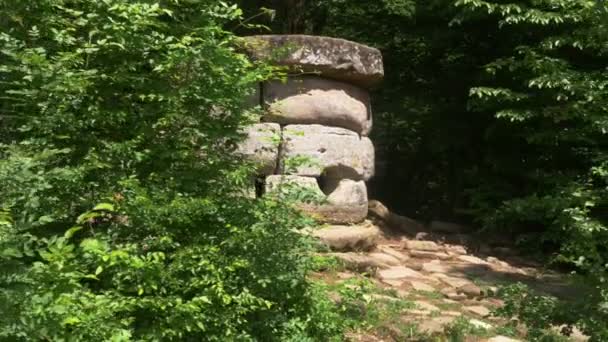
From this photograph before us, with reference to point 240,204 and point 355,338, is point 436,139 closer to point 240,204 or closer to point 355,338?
point 355,338

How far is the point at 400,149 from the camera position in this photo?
11.4m

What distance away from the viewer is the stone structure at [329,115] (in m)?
6.29

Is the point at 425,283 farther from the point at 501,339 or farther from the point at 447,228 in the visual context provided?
the point at 447,228

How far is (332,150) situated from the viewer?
21.4 feet

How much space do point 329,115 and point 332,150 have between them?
0.32 m

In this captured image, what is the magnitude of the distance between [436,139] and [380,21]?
1.89m

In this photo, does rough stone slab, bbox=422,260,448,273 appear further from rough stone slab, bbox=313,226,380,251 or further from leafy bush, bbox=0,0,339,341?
leafy bush, bbox=0,0,339,341

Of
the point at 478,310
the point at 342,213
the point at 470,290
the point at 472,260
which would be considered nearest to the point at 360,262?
the point at 342,213

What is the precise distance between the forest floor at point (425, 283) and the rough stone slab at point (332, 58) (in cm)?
139

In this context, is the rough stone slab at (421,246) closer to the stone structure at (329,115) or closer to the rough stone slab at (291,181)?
the stone structure at (329,115)

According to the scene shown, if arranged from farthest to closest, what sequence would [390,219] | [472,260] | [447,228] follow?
1. [447,228]
2. [390,219]
3. [472,260]

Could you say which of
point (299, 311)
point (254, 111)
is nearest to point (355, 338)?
point (299, 311)

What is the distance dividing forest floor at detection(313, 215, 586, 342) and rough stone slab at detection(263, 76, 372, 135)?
0.98 meters

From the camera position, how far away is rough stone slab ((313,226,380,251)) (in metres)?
6.20
